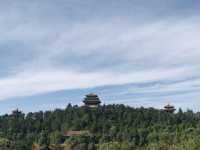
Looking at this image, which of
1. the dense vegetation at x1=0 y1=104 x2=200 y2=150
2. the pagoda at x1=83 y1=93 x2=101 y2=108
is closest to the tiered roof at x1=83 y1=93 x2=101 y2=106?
the pagoda at x1=83 y1=93 x2=101 y2=108

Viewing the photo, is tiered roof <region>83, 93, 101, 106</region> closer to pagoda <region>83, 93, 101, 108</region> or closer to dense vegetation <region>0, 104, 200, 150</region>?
pagoda <region>83, 93, 101, 108</region>

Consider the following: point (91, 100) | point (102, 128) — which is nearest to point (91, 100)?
point (91, 100)

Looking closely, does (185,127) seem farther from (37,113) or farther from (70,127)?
(37,113)

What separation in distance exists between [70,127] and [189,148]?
56006 mm

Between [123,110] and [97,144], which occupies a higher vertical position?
[123,110]

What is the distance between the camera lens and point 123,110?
497 ft

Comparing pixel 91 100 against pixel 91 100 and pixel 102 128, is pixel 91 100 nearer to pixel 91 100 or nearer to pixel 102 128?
pixel 91 100

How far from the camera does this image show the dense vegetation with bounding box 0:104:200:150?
115 metres

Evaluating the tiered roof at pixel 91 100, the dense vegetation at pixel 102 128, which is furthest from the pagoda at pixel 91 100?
the dense vegetation at pixel 102 128

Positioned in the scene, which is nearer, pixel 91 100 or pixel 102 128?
pixel 102 128

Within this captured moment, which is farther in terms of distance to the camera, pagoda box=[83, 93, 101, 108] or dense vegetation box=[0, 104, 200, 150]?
pagoda box=[83, 93, 101, 108]

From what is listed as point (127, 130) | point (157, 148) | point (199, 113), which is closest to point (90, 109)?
point (127, 130)

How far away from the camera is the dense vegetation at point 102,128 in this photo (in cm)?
11456

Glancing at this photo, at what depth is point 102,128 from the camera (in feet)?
437
